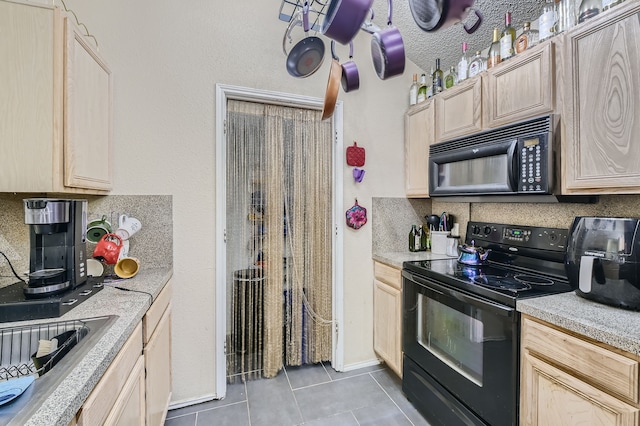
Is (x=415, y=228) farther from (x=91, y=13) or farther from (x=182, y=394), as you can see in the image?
(x=91, y=13)

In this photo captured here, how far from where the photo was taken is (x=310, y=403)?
6.26 feet

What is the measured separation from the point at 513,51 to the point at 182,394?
9.18 ft

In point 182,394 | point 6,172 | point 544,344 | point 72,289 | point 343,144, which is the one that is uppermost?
point 343,144

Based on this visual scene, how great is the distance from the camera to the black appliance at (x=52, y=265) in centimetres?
107

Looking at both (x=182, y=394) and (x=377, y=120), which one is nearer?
(x=182, y=394)

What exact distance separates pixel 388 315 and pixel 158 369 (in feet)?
4.76

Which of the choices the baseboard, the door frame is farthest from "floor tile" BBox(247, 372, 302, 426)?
the baseboard

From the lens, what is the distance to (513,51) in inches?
64.4

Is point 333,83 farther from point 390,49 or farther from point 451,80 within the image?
point 451,80

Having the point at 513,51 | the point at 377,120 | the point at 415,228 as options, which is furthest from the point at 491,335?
the point at 377,120

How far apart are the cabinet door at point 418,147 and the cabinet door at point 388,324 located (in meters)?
0.78

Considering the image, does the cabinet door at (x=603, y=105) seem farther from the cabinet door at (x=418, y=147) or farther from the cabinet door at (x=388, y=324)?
the cabinet door at (x=388, y=324)

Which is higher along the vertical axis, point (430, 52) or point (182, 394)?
point (430, 52)

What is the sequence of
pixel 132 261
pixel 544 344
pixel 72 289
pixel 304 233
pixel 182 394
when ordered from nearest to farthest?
1. pixel 544 344
2. pixel 72 289
3. pixel 132 261
4. pixel 182 394
5. pixel 304 233
